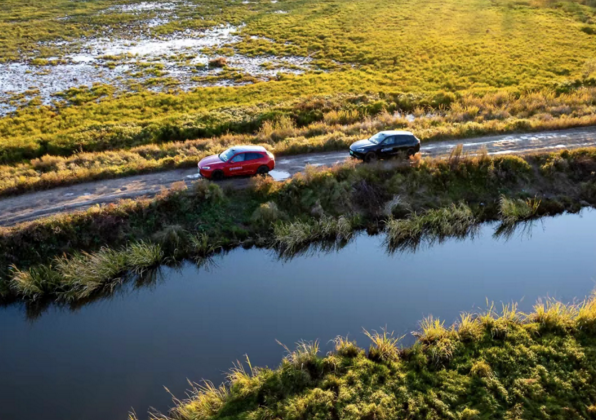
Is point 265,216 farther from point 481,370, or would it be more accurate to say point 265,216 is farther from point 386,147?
point 481,370

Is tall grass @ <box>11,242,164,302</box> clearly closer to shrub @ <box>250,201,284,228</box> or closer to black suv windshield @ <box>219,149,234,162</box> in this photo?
shrub @ <box>250,201,284,228</box>

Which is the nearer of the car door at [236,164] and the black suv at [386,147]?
the car door at [236,164]

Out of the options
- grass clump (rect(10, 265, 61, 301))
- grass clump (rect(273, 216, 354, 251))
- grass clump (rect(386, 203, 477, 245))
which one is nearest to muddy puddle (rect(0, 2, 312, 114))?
grass clump (rect(10, 265, 61, 301))

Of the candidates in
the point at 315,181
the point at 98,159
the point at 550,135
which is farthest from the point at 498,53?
the point at 98,159

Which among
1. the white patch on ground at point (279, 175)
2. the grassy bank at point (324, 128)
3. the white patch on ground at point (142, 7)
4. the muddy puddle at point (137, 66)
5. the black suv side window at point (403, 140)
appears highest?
the white patch on ground at point (142, 7)

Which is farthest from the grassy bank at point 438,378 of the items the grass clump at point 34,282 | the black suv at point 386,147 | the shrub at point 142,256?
the black suv at point 386,147

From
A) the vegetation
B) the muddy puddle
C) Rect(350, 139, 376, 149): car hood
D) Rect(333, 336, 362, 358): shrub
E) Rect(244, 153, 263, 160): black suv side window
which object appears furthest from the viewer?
the muddy puddle

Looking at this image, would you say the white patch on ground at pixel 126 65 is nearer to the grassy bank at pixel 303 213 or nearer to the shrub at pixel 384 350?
the grassy bank at pixel 303 213

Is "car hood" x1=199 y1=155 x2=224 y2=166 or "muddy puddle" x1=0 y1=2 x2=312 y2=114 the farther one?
"muddy puddle" x1=0 y1=2 x2=312 y2=114
